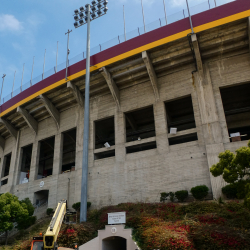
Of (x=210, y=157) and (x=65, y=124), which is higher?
(x=65, y=124)

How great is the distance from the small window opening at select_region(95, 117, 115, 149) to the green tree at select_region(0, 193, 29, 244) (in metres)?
13.1

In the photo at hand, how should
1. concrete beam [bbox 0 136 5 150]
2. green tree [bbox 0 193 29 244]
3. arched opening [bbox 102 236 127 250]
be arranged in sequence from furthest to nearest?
concrete beam [bbox 0 136 5 150] → green tree [bbox 0 193 29 244] → arched opening [bbox 102 236 127 250]

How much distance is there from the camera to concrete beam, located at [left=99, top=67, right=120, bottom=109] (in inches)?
1108

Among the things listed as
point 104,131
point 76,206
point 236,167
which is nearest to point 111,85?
point 104,131

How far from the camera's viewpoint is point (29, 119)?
3528 centimetres

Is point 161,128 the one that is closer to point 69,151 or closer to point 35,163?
point 35,163

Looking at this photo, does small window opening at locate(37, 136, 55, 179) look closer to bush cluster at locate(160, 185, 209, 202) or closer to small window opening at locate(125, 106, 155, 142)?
small window opening at locate(125, 106, 155, 142)

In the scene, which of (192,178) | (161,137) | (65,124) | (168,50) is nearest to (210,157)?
(192,178)

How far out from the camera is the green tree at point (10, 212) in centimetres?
2284

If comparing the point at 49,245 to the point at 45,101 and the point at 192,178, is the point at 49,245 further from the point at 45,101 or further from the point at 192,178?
the point at 45,101

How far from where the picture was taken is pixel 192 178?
75.7ft

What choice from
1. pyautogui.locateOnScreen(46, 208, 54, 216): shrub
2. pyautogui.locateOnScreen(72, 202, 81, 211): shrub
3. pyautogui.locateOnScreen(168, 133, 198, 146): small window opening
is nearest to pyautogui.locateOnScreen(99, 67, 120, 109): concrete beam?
pyautogui.locateOnScreen(168, 133, 198, 146): small window opening

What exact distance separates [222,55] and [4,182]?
3647cm

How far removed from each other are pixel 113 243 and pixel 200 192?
8.13m
